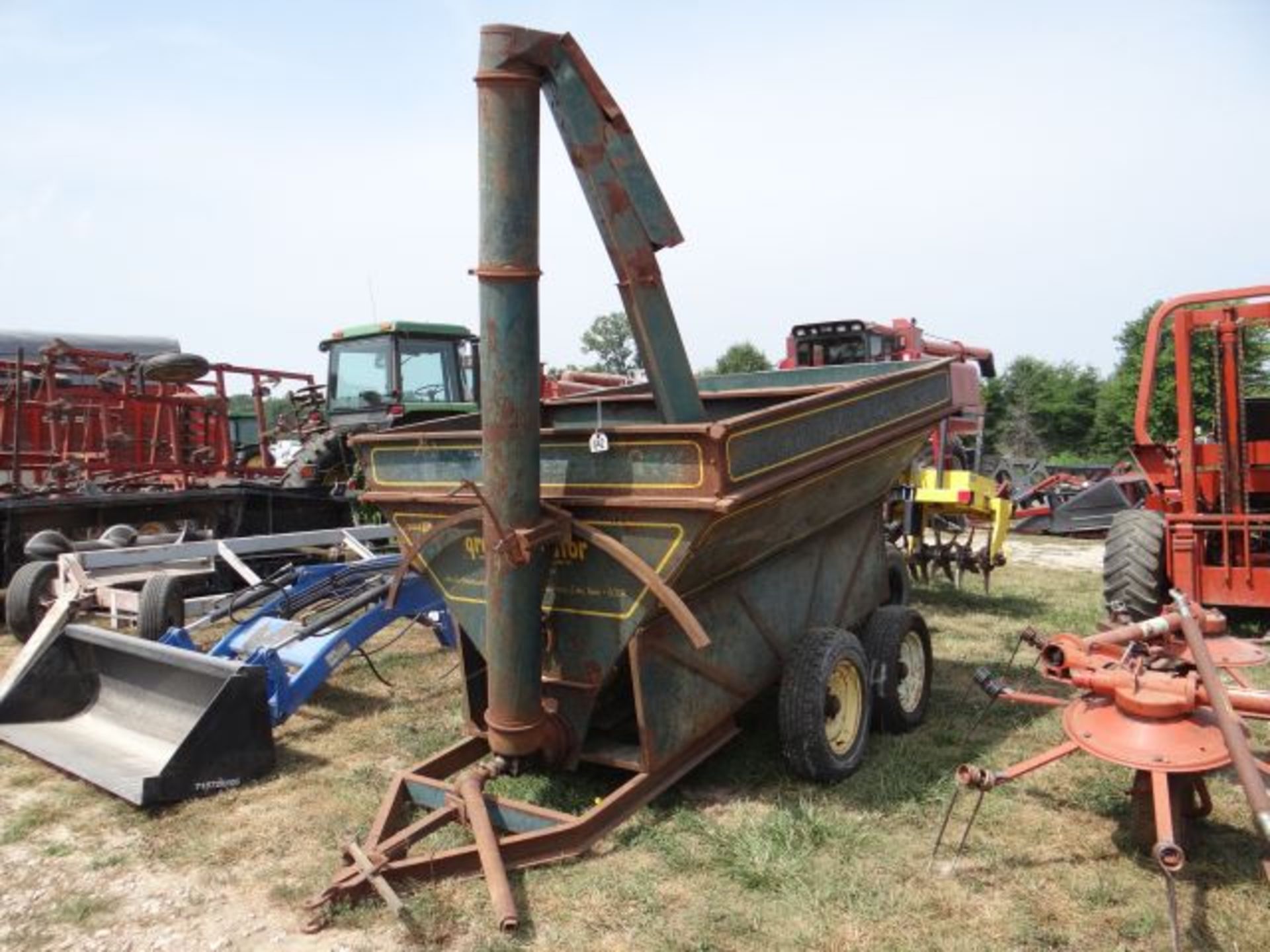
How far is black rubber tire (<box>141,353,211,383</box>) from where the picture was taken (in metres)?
8.48

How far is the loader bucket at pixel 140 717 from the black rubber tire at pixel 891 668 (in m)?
2.68

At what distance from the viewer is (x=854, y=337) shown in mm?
9602

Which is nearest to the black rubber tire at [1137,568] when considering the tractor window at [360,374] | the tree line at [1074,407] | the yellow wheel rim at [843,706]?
the yellow wheel rim at [843,706]

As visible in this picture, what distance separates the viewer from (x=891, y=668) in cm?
432

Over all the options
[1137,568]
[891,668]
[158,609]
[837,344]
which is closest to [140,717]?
[158,609]

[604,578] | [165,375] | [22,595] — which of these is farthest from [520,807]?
[165,375]

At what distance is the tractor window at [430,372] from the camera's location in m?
9.70

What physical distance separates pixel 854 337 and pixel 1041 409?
37.0 meters

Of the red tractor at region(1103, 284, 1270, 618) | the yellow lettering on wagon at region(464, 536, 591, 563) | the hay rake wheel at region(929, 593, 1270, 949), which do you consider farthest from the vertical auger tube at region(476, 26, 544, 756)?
the red tractor at region(1103, 284, 1270, 618)

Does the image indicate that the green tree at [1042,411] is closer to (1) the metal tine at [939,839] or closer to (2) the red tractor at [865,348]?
(2) the red tractor at [865,348]

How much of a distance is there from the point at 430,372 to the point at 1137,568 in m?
6.86

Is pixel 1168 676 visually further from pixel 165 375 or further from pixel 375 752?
pixel 165 375

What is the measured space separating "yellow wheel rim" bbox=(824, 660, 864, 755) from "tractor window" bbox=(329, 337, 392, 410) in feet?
22.2

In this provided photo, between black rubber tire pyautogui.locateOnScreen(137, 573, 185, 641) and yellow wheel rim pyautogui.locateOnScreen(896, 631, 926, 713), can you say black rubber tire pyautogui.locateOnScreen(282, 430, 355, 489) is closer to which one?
black rubber tire pyautogui.locateOnScreen(137, 573, 185, 641)
